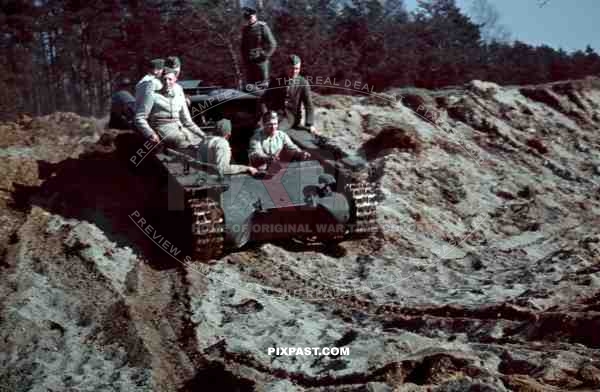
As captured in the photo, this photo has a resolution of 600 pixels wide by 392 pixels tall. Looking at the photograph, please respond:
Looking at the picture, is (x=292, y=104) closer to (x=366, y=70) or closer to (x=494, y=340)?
(x=494, y=340)

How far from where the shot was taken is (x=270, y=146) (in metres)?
9.19

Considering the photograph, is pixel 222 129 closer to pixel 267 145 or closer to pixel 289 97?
pixel 267 145

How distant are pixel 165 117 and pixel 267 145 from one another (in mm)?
1324

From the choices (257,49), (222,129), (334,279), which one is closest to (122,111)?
(222,129)

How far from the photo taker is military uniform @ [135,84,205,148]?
9.05 m

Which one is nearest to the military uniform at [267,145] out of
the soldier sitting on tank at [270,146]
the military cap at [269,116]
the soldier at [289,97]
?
the soldier sitting on tank at [270,146]

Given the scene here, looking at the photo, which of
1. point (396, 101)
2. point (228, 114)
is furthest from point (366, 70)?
point (228, 114)

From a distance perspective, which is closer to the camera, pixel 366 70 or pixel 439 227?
pixel 439 227

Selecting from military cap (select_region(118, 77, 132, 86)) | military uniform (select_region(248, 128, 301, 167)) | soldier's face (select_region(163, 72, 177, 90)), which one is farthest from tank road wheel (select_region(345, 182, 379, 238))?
military cap (select_region(118, 77, 132, 86))

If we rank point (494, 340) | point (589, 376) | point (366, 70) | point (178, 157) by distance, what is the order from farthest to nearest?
point (366, 70) → point (178, 157) → point (494, 340) → point (589, 376)

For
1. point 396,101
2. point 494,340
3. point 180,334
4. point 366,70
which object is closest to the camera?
point 494,340

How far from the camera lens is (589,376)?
4.97 metres

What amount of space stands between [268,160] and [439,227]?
302cm

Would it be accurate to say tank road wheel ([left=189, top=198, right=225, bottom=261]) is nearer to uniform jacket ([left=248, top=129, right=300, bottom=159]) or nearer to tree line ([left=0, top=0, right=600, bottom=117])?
uniform jacket ([left=248, top=129, right=300, bottom=159])
